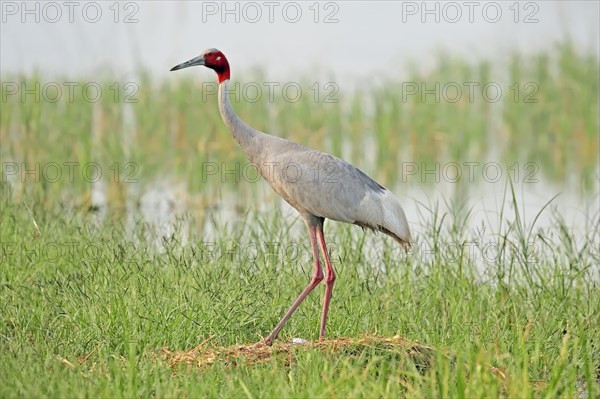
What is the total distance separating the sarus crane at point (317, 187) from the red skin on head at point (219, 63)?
0.08m

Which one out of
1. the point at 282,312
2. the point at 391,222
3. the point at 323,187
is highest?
the point at 323,187

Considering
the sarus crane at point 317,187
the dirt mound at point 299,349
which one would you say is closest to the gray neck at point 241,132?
the sarus crane at point 317,187

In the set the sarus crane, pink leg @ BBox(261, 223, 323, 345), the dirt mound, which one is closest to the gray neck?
the sarus crane

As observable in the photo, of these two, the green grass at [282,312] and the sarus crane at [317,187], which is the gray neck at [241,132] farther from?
the green grass at [282,312]

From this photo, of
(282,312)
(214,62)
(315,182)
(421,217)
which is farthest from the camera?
(421,217)

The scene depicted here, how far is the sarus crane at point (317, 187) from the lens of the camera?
633cm

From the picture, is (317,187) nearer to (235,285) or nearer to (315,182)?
(315,182)

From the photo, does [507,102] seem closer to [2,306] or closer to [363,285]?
[363,285]

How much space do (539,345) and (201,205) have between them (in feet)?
18.1

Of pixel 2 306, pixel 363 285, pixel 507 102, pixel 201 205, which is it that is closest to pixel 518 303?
pixel 363 285

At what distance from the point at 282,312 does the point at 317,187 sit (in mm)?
808

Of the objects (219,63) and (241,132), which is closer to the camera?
(241,132)

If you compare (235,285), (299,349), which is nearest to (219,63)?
(235,285)

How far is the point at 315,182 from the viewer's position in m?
6.35
